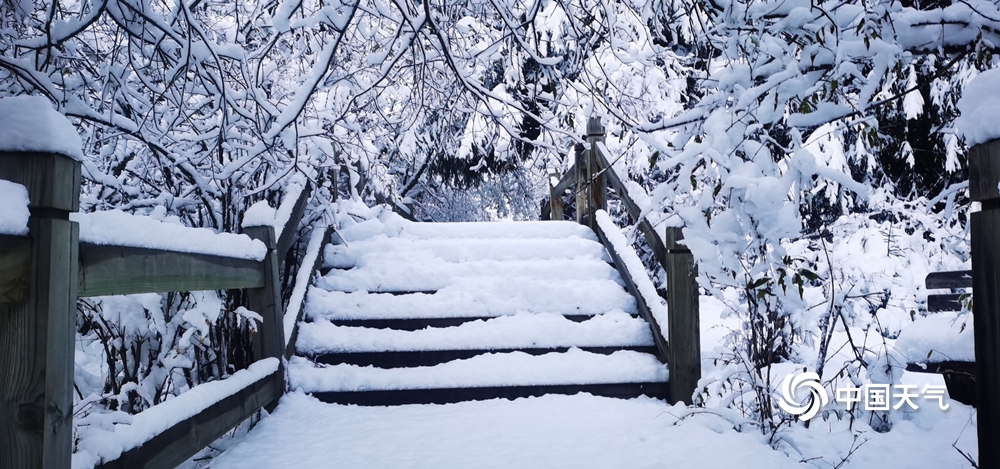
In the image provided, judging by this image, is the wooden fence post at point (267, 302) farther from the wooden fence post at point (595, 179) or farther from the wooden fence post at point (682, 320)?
the wooden fence post at point (595, 179)

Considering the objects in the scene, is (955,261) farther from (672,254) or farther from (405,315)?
(405,315)

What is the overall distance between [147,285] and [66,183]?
2.02 ft

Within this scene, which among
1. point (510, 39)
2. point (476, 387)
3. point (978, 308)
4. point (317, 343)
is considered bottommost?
point (476, 387)

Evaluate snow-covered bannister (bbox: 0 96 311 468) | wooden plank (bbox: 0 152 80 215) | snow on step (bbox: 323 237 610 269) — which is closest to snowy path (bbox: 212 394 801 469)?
snow-covered bannister (bbox: 0 96 311 468)

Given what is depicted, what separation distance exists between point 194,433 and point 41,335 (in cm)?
113

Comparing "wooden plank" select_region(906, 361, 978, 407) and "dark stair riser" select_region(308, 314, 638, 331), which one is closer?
"wooden plank" select_region(906, 361, 978, 407)

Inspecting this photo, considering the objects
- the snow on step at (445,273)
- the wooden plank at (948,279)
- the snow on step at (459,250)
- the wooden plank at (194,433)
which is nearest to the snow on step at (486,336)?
the snow on step at (445,273)

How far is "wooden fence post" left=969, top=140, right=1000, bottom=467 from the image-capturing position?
1.82 m

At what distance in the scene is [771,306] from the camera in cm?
369

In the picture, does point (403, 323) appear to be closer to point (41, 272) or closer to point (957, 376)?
point (41, 272)

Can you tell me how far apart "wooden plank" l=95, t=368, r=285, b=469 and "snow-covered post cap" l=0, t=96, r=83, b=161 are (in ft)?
3.22

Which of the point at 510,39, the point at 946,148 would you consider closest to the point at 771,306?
the point at 510,39

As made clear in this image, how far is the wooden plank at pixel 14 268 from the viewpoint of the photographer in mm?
1531

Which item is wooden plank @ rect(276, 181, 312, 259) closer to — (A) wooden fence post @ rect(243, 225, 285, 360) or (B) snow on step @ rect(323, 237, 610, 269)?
(A) wooden fence post @ rect(243, 225, 285, 360)
